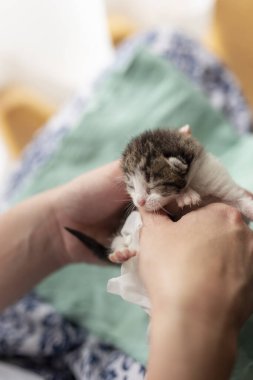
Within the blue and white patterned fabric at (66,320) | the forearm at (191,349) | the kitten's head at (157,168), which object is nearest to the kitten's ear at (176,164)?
the kitten's head at (157,168)

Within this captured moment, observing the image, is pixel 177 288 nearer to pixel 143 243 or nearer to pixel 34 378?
pixel 143 243

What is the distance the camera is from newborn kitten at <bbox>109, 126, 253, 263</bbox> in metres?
0.84

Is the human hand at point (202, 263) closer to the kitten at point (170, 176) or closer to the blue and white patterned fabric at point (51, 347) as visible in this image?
the kitten at point (170, 176)

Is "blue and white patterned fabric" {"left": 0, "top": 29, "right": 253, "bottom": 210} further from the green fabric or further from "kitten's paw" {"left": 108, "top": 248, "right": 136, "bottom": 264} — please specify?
"kitten's paw" {"left": 108, "top": 248, "right": 136, "bottom": 264}

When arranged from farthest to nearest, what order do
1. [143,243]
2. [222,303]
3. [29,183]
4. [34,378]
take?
[29,183] → [34,378] → [143,243] → [222,303]

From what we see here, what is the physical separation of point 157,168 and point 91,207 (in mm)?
234

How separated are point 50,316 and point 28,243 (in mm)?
194

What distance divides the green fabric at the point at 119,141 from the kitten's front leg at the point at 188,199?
0.29 meters

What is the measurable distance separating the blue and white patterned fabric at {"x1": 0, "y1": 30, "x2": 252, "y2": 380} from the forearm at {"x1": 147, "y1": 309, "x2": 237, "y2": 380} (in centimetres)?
33

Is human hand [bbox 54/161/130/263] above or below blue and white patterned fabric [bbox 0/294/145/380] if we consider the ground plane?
above

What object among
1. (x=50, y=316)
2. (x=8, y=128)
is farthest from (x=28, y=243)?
(x=8, y=128)

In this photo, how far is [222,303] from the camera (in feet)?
2.12

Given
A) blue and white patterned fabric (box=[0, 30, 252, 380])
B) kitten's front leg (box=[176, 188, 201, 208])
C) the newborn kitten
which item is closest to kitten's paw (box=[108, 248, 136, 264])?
the newborn kitten

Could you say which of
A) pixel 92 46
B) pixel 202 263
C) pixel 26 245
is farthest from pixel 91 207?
pixel 92 46
